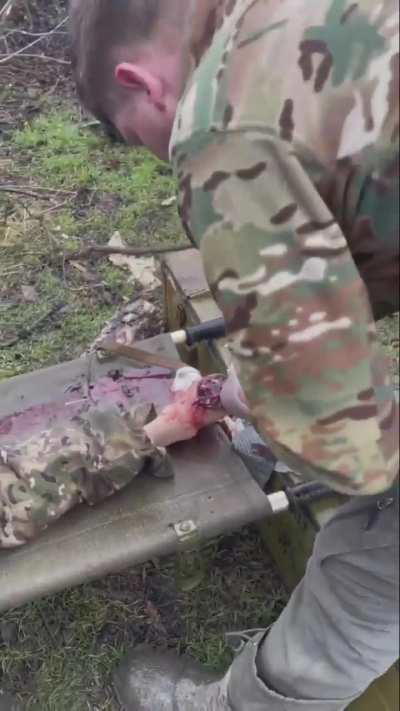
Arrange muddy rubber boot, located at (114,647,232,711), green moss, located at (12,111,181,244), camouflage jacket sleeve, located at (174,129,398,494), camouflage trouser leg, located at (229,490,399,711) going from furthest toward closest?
green moss, located at (12,111,181,244) < muddy rubber boot, located at (114,647,232,711) < camouflage trouser leg, located at (229,490,399,711) < camouflage jacket sleeve, located at (174,129,398,494)

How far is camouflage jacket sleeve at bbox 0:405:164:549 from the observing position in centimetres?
214

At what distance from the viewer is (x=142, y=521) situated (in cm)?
221

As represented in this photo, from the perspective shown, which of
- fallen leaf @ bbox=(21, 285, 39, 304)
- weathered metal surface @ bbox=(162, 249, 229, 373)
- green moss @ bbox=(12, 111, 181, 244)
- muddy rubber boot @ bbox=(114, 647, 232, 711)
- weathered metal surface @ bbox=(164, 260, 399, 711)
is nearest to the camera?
weathered metal surface @ bbox=(164, 260, 399, 711)

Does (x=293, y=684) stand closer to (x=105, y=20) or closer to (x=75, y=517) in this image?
(x=75, y=517)

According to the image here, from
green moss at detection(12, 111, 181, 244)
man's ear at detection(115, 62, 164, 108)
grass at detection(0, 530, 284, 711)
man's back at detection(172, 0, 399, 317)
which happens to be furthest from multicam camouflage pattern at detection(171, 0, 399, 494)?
green moss at detection(12, 111, 181, 244)

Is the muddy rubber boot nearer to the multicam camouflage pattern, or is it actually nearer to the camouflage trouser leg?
the camouflage trouser leg

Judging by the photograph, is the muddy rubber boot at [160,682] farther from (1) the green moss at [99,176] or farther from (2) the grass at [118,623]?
(1) the green moss at [99,176]

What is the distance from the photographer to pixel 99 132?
4324mm

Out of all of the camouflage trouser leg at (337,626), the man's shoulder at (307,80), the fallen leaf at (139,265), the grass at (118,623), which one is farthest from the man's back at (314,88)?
the fallen leaf at (139,265)

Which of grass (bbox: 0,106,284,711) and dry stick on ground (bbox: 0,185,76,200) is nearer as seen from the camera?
grass (bbox: 0,106,284,711)

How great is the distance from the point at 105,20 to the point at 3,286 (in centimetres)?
226

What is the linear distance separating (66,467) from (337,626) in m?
0.78

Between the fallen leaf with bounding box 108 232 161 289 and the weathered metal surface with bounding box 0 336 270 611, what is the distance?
123cm

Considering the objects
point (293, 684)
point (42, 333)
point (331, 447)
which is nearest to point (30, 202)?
point (42, 333)
